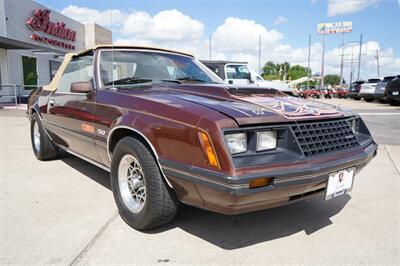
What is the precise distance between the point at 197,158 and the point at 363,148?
1533 millimetres

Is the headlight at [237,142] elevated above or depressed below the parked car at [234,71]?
below

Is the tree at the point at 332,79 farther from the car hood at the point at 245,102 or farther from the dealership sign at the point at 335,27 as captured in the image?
the car hood at the point at 245,102

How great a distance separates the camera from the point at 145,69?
146 inches

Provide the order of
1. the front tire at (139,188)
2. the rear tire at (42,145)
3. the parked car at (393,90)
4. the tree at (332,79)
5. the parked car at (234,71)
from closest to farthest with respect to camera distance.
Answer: the front tire at (139,188), the rear tire at (42,145), the parked car at (234,71), the parked car at (393,90), the tree at (332,79)

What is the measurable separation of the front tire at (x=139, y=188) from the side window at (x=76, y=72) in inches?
45.6

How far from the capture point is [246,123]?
7.06 feet

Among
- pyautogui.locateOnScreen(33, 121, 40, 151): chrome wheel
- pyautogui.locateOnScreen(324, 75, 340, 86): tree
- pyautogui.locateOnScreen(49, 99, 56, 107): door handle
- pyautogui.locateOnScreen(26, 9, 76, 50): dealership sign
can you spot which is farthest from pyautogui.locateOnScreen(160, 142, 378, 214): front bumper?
pyautogui.locateOnScreen(324, 75, 340, 86): tree

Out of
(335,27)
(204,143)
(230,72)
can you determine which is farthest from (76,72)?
(335,27)

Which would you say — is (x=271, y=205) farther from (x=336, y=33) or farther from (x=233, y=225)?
(x=336, y=33)

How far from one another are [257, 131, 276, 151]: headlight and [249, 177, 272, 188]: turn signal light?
0.23 meters

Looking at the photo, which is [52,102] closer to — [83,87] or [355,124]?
[83,87]

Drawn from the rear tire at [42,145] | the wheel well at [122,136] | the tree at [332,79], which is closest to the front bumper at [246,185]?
the wheel well at [122,136]

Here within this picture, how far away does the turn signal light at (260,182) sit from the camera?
81.0 inches

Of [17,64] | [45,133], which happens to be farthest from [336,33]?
[45,133]
